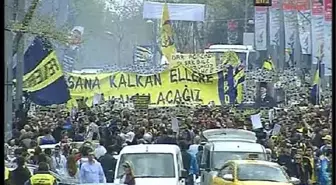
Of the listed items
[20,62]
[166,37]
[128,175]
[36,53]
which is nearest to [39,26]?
[36,53]

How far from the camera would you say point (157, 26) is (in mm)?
2805

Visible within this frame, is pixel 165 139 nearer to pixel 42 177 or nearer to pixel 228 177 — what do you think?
pixel 228 177

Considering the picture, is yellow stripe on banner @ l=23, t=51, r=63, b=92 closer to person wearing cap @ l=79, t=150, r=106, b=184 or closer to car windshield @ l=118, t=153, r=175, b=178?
person wearing cap @ l=79, t=150, r=106, b=184

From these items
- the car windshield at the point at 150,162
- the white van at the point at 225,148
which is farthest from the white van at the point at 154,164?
the white van at the point at 225,148

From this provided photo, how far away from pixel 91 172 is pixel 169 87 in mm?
533

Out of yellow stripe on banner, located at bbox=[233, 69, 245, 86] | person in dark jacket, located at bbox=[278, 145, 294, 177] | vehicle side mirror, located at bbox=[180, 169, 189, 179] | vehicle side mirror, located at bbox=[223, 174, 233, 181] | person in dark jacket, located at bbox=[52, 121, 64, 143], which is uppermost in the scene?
yellow stripe on banner, located at bbox=[233, 69, 245, 86]

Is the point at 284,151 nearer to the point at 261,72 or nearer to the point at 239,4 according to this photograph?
the point at 261,72

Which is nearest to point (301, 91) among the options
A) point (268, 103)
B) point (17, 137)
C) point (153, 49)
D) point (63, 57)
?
point (268, 103)

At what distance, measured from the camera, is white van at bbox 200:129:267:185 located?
2848 millimetres

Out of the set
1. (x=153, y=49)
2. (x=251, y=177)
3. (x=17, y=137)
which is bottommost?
(x=251, y=177)

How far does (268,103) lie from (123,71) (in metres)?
0.70

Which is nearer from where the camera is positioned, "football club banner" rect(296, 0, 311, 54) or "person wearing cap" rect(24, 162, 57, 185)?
"person wearing cap" rect(24, 162, 57, 185)

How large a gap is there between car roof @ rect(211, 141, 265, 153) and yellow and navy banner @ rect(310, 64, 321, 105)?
0.37 m

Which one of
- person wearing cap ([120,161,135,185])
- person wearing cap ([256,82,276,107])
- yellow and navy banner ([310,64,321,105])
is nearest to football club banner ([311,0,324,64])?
yellow and navy banner ([310,64,321,105])
